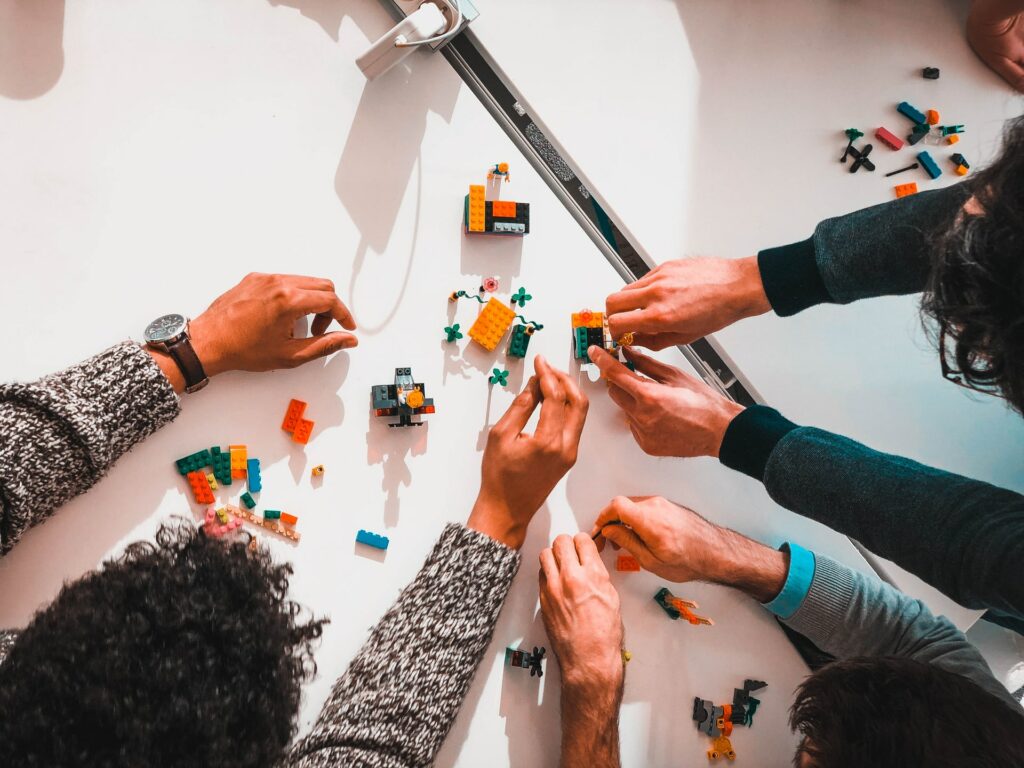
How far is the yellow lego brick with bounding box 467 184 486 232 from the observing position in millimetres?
1093

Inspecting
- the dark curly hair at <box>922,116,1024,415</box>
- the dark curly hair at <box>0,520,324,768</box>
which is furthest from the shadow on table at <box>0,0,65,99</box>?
the dark curly hair at <box>922,116,1024,415</box>

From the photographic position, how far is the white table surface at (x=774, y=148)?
1.20 m

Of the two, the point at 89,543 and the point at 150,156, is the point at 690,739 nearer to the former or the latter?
the point at 89,543

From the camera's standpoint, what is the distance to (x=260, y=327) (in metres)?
0.98

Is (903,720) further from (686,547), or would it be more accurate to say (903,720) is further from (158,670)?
(158,670)

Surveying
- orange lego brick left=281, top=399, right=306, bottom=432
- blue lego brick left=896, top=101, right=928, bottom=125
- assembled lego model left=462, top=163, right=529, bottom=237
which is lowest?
orange lego brick left=281, top=399, right=306, bottom=432

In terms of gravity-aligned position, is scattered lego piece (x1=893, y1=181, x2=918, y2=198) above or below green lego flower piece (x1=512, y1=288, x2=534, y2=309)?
above

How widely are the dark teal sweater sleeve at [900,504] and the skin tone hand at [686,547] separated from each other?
13cm

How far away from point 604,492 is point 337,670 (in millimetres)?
500

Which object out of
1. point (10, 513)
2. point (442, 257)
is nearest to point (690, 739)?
point (442, 257)

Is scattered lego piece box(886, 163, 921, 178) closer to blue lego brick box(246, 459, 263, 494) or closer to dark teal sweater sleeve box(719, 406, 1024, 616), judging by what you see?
dark teal sweater sleeve box(719, 406, 1024, 616)

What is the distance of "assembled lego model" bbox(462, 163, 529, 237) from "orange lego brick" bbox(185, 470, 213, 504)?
56 cm

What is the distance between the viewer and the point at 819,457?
0.94 meters

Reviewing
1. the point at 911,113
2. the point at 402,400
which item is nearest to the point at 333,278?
the point at 402,400
